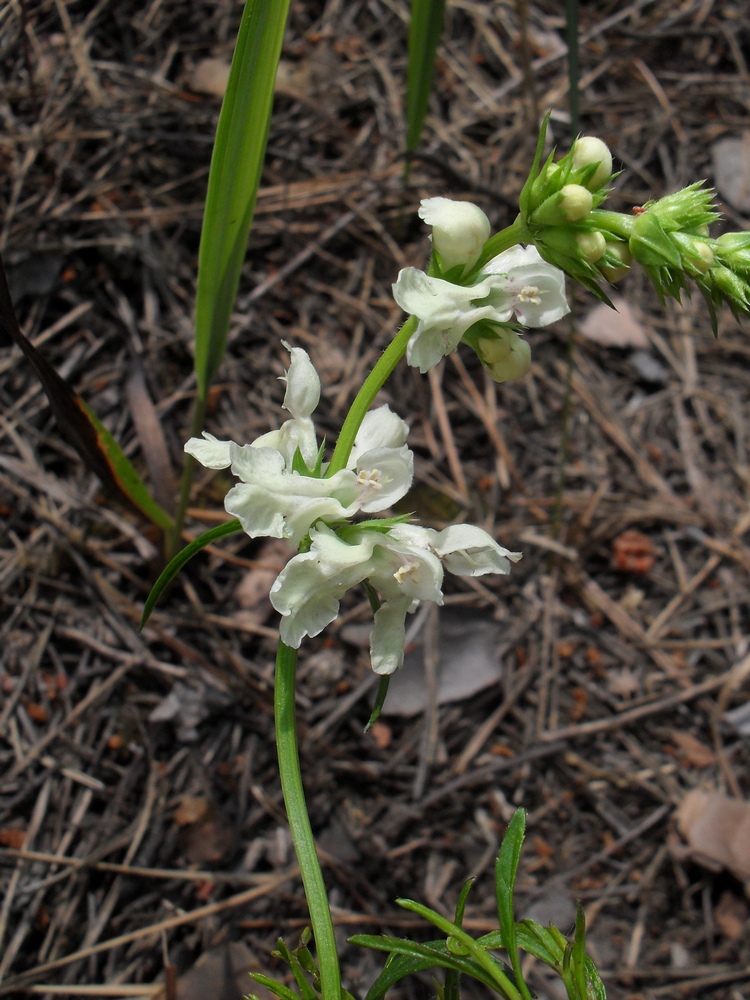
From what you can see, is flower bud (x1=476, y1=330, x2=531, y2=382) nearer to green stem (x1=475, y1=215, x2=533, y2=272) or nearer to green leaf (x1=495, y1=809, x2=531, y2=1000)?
green stem (x1=475, y1=215, x2=533, y2=272)

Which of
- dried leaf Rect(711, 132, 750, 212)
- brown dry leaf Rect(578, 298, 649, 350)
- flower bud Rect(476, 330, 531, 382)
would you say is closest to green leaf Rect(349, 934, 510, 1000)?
flower bud Rect(476, 330, 531, 382)

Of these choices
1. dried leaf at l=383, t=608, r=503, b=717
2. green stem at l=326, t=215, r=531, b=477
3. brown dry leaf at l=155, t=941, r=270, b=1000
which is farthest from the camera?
dried leaf at l=383, t=608, r=503, b=717

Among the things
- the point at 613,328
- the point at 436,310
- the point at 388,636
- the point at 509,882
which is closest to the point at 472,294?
the point at 436,310

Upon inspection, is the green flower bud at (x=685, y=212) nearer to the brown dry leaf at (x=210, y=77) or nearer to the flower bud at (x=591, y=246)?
the flower bud at (x=591, y=246)

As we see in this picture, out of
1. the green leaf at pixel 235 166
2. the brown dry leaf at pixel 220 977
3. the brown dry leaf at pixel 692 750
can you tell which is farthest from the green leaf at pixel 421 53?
the brown dry leaf at pixel 220 977

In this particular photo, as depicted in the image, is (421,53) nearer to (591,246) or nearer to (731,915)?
(591,246)

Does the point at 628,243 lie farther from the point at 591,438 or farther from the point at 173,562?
the point at 591,438
